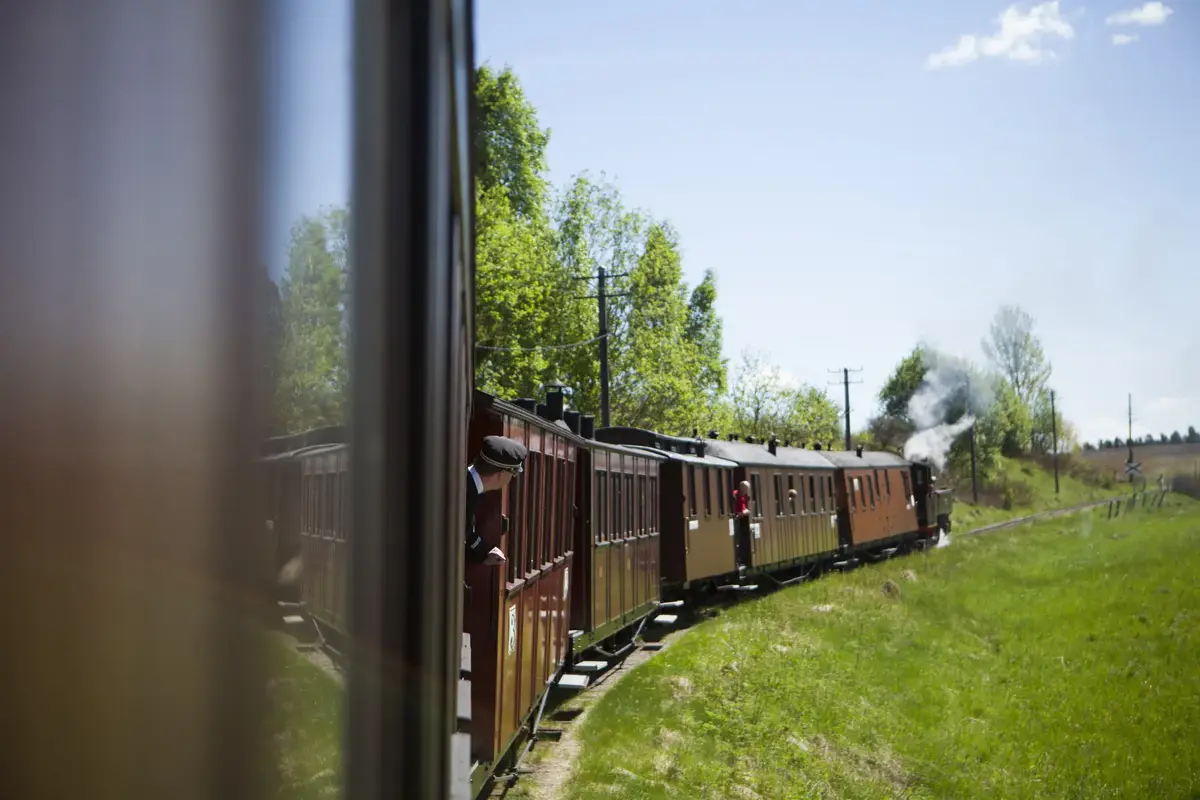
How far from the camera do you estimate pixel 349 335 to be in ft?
3.12

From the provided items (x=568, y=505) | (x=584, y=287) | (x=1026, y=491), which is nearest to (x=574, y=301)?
(x=584, y=287)

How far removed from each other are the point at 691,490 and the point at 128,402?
1501 centimetres

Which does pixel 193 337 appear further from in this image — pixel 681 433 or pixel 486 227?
pixel 681 433

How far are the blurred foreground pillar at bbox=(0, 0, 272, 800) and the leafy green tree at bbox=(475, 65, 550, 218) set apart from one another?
3040 centimetres

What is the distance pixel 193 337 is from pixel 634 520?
11879 millimetres

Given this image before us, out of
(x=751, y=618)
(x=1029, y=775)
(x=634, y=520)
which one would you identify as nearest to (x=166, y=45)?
(x=1029, y=775)

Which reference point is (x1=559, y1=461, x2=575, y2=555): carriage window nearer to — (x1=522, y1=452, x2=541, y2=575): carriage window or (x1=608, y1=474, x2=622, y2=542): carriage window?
(x1=522, y1=452, x2=541, y2=575): carriage window

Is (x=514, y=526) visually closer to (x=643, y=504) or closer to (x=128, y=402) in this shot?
(x=128, y=402)

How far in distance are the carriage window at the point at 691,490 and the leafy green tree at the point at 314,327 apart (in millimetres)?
14585

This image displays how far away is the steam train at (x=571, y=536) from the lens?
90 cm

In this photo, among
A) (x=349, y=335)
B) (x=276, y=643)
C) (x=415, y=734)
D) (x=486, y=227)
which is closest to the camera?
(x=276, y=643)

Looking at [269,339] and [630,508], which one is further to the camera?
[630,508]

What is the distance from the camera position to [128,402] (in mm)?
658

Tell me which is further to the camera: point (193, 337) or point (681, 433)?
point (681, 433)
